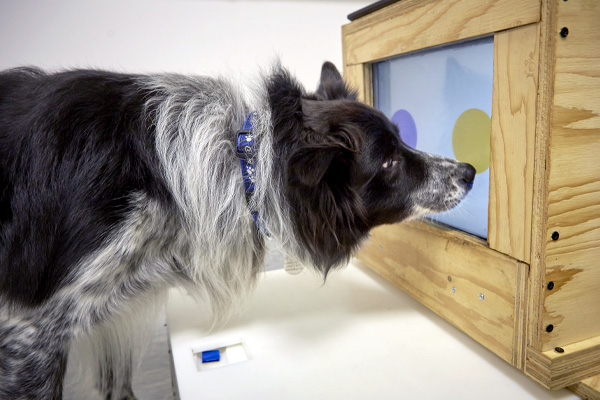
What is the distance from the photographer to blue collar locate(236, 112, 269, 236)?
108 centimetres

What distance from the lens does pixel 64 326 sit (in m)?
0.99

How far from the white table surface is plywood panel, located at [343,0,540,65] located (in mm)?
800

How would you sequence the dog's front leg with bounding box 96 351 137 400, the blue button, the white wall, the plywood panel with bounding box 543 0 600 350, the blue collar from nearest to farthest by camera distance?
the plywood panel with bounding box 543 0 600 350
the blue collar
the blue button
the dog's front leg with bounding box 96 351 137 400
the white wall

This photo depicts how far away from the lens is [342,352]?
1.17 m

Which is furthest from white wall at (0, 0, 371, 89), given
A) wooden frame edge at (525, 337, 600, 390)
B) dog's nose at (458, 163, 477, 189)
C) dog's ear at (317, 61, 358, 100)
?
wooden frame edge at (525, 337, 600, 390)

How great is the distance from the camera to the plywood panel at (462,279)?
1.01m

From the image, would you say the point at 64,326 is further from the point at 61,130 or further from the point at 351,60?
the point at 351,60

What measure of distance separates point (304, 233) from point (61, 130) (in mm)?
624

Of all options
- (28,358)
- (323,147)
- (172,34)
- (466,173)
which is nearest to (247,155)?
(323,147)

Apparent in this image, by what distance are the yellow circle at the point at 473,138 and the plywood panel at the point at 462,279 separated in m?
0.22

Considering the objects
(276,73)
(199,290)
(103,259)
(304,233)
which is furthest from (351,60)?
(103,259)

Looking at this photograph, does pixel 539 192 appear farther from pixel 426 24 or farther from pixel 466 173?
pixel 426 24

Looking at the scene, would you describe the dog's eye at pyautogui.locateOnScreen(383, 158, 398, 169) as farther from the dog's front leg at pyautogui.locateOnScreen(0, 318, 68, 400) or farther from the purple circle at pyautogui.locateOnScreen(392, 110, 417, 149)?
the dog's front leg at pyautogui.locateOnScreen(0, 318, 68, 400)

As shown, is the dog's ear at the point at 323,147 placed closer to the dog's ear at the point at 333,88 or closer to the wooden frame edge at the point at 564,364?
the dog's ear at the point at 333,88
